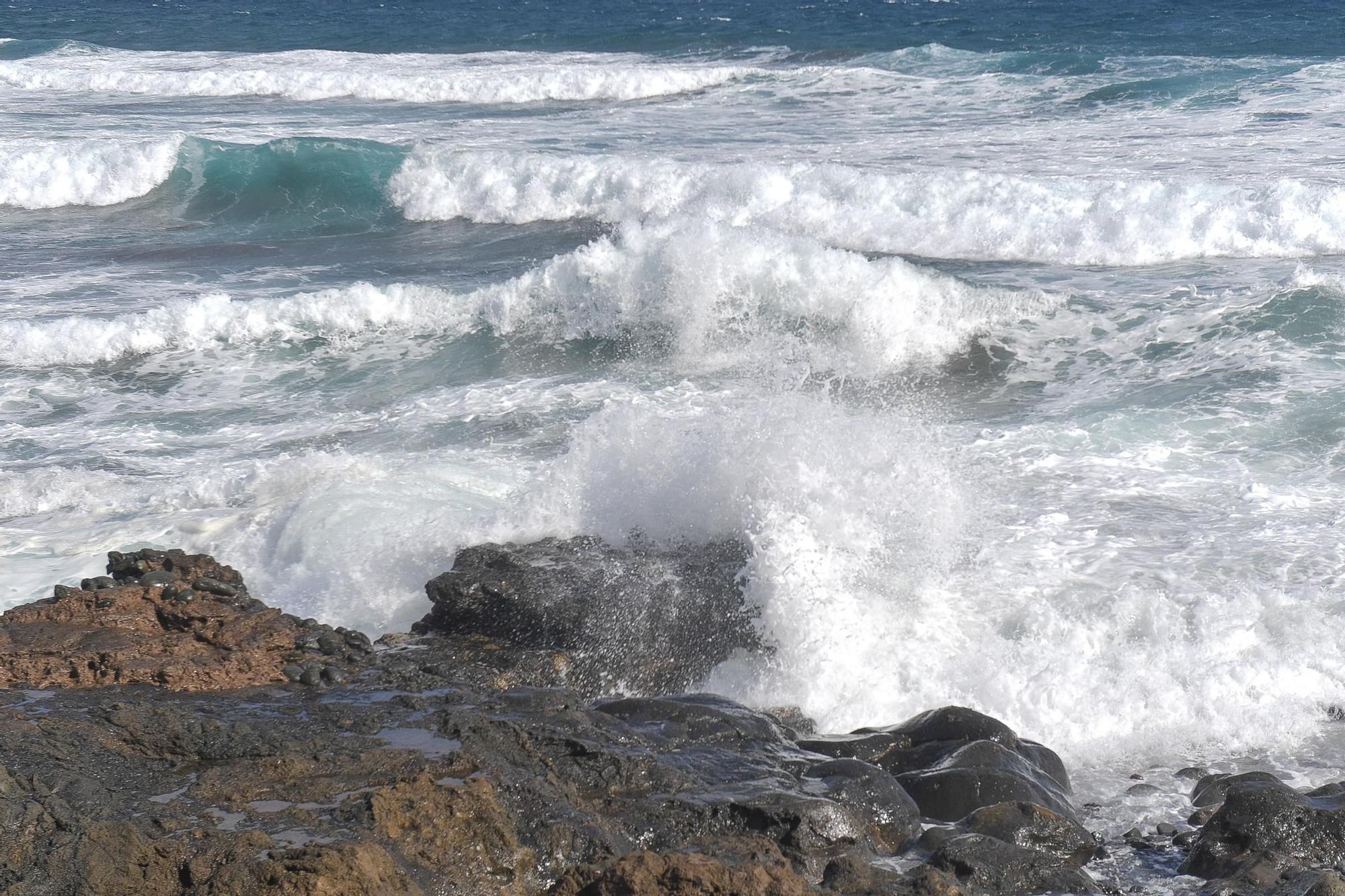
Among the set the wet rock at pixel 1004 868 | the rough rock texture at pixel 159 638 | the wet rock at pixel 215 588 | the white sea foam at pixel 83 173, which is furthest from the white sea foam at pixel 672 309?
the white sea foam at pixel 83 173

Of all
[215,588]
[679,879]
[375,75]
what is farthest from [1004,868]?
[375,75]

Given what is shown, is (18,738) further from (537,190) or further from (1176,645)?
(537,190)

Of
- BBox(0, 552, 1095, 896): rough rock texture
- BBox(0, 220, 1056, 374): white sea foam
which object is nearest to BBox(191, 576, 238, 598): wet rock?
BBox(0, 552, 1095, 896): rough rock texture

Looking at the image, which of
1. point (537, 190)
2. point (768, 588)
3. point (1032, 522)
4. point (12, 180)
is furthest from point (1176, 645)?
point (12, 180)

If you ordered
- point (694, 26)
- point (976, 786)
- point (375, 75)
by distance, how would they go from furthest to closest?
point (694, 26), point (375, 75), point (976, 786)

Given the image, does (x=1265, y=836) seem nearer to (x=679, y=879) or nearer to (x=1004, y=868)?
(x=1004, y=868)

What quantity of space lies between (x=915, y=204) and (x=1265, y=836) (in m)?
12.1

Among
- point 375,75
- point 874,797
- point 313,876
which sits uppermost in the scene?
point 375,75

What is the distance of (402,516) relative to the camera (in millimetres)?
7547

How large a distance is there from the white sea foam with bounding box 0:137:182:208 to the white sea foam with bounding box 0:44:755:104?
757 cm

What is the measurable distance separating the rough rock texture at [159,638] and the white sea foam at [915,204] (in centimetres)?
1060

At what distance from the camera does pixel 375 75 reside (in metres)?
28.9

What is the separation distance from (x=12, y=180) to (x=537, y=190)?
8.80 metres

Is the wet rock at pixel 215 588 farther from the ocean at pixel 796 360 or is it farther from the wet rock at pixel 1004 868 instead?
the wet rock at pixel 1004 868
